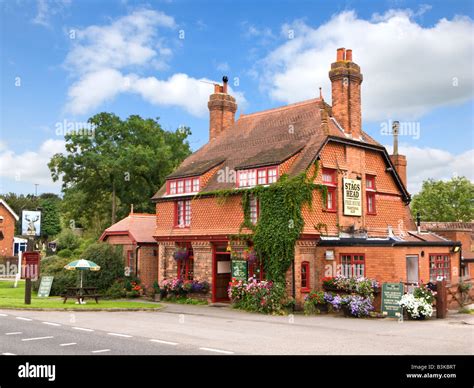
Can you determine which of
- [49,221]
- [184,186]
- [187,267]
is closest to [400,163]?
[184,186]

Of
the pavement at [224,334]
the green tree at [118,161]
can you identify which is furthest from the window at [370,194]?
the green tree at [118,161]

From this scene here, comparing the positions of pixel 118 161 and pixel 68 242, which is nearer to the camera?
pixel 118 161

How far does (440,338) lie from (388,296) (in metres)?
5.05

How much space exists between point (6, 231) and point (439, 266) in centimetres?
4995

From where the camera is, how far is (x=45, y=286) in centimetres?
2845

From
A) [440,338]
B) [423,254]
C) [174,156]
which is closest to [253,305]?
[423,254]

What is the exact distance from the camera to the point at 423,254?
904 inches

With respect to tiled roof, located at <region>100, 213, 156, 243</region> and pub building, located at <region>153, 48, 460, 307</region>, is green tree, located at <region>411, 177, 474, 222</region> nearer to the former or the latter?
pub building, located at <region>153, 48, 460, 307</region>

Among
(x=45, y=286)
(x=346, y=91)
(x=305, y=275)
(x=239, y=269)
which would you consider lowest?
(x=45, y=286)

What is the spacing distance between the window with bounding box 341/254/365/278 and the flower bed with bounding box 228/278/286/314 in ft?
9.29

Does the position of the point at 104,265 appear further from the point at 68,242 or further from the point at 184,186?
the point at 68,242

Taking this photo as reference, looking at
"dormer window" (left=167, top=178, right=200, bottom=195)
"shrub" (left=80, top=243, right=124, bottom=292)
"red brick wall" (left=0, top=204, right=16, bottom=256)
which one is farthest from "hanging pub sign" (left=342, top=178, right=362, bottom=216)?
"red brick wall" (left=0, top=204, right=16, bottom=256)

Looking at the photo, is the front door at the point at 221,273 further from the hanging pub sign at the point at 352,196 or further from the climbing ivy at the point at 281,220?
the hanging pub sign at the point at 352,196

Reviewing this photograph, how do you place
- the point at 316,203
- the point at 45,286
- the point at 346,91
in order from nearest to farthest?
the point at 316,203
the point at 346,91
the point at 45,286
